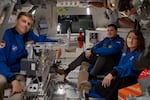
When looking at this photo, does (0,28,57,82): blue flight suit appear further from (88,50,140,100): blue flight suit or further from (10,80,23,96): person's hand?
(88,50,140,100): blue flight suit

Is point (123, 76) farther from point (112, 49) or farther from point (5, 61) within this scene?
point (5, 61)

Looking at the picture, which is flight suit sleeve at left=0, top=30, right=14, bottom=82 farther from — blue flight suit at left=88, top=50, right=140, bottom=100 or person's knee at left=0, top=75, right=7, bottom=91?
blue flight suit at left=88, top=50, right=140, bottom=100

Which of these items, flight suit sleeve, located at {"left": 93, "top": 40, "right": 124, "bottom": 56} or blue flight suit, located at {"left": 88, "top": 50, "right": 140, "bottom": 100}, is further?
flight suit sleeve, located at {"left": 93, "top": 40, "right": 124, "bottom": 56}

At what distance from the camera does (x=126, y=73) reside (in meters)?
3.96

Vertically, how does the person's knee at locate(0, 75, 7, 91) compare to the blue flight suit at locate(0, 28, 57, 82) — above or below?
below

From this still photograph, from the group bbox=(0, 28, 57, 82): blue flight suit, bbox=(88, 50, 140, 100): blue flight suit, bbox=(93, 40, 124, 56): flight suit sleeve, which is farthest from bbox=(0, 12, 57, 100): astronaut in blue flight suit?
bbox=(93, 40, 124, 56): flight suit sleeve

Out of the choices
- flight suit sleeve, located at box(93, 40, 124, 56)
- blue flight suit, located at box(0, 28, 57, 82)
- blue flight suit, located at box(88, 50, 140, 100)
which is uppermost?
blue flight suit, located at box(0, 28, 57, 82)

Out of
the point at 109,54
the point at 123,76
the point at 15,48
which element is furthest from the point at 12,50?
the point at 109,54

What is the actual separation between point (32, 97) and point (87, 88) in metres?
1.11

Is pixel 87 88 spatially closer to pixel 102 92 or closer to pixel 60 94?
pixel 102 92

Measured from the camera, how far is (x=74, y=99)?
15.5 feet

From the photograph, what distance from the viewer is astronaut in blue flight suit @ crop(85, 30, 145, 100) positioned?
153 inches

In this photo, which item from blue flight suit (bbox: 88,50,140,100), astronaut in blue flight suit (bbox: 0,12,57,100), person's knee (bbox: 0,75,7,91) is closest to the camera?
person's knee (bbox: 0,75,7,91)

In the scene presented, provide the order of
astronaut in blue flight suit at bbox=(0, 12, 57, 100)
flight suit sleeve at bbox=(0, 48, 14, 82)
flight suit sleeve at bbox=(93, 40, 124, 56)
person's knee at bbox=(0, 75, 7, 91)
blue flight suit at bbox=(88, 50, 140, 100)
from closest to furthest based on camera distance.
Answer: person's knee at bbox=(0, 75, 7, 91)
flight suit sleeve at bbox=(0, 48, 14, 82)
astronaut in blue flight suit at bbox=(0, 12, 57, 100)
blue flight suit at bbox=(88, 50, 140, 100)
flight suit sleeve at bbox=(93, 40, 124, 56)
